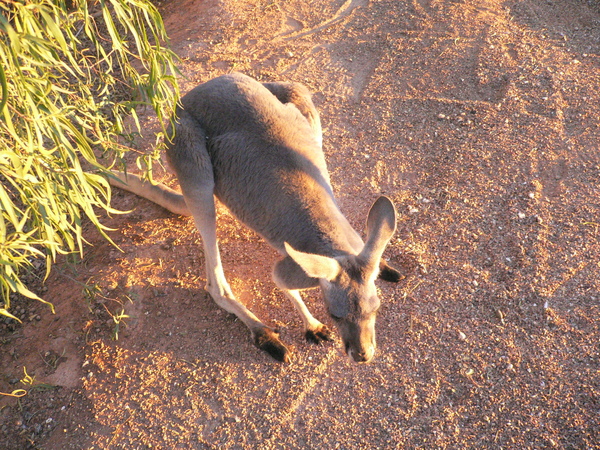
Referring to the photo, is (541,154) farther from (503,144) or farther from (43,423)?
(43,423)

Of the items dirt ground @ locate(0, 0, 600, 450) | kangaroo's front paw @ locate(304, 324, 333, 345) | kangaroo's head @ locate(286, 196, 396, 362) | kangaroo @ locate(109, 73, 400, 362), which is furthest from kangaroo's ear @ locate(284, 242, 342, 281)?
dirt ground @ locate(0, 0, 600, 450)

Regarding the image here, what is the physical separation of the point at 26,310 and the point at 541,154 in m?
4.91

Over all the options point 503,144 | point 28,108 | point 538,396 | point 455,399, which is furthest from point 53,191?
point 503,144

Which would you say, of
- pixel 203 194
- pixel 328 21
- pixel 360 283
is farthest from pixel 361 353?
pixel 328 21

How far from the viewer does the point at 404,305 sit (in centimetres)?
394

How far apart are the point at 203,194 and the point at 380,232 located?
4.95 ft

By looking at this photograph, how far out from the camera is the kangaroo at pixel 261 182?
352 centimetres

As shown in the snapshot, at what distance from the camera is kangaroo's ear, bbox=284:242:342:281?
285 centimetres

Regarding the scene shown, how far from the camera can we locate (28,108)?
88.9 inches

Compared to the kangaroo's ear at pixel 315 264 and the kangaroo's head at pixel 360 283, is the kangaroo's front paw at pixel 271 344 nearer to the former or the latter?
the kangaroo's head at pixel 360 283

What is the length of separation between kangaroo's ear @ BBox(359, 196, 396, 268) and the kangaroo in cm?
20

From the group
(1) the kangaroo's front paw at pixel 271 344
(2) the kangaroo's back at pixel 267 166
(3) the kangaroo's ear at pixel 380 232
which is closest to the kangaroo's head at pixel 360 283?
(3) the kangaroo's ear at pixel 380 232

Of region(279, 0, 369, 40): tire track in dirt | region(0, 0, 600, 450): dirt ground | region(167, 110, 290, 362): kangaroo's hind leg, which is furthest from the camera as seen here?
region(279, 0, 369, 40): tire track in dirt

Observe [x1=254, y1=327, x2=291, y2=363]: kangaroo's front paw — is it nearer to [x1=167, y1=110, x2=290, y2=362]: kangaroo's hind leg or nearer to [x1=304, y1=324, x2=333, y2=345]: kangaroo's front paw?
[x1=167, y1=110, x2=290, y2=362]: kangaroo's hind leg
